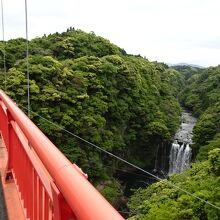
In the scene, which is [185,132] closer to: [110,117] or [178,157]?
[178,157]

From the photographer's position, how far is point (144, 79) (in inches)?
1200

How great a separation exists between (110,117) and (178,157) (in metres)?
6.82

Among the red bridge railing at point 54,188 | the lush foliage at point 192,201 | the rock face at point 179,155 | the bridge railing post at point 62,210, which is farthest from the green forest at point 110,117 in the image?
the bridge railing post at point 62,210

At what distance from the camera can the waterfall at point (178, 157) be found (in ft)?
87.5

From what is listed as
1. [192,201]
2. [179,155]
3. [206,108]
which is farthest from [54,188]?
[206,108]

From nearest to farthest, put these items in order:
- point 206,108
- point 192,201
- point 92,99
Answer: point 192,201, point 92,99, point 206,108

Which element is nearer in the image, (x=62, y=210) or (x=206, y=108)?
(x=62, y=210)

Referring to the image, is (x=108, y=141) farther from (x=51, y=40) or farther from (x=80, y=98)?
(x=51, y=40)

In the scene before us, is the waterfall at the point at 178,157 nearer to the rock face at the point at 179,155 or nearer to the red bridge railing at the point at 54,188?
the rock face at the point at 179,155

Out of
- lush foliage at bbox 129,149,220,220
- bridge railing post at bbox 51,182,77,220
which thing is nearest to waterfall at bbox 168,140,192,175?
lush foliage at bbox 129,149,220,220

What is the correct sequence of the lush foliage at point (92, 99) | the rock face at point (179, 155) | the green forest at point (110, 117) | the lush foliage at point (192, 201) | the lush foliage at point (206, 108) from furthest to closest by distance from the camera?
the rock face at point (179, 155), the lush foliage at point (206, 108), the lush foliage at point (92, 99), the green forest at point (110, 117), the lush foliage at point (192, 201)

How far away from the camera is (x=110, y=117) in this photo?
78.6 feet

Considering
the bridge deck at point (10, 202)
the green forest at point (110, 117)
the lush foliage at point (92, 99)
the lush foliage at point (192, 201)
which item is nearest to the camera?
the bridge deck at point (10, 202)

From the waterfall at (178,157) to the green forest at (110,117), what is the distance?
1043mm
